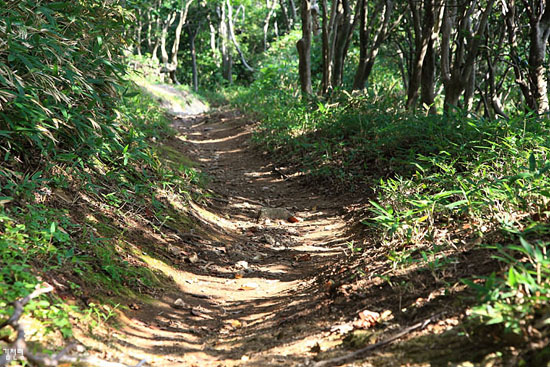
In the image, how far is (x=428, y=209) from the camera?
141 inches

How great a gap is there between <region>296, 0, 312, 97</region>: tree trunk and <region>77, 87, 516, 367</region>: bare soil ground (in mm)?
5394

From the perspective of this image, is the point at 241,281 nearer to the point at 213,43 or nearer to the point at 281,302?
the point at 281,302

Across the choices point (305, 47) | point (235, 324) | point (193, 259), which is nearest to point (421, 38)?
point (305, 47)

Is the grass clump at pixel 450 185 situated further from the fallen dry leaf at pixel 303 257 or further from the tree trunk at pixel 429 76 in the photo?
the fallen dry leaf at pixel 303 257

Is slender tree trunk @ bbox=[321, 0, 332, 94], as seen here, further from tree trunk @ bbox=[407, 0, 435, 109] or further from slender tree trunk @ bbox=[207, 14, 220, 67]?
slender tree trunk @ bbox=[207, 14, 220, 67]

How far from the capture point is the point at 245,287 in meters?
3.89

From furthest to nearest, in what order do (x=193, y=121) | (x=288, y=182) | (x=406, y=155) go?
(x=193, y=121), (x=288, y=182), (x=406, y=155)

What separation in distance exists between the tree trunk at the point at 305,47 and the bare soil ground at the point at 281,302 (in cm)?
539

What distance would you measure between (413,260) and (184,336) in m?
1.54

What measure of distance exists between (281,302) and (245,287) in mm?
495

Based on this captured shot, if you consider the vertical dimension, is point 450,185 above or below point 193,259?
above

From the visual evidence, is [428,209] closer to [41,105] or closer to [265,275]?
[265,275]

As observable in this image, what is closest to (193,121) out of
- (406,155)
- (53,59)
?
(406,155)

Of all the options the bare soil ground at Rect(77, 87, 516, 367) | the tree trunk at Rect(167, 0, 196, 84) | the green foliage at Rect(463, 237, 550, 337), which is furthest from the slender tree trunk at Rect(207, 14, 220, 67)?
the green foliage at Rect(463, 237, 550, 337)
